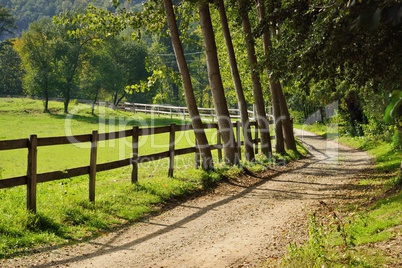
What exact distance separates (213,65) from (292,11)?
4.00m

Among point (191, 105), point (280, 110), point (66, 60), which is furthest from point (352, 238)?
point (66, 60)

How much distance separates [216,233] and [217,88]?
844 centimetres

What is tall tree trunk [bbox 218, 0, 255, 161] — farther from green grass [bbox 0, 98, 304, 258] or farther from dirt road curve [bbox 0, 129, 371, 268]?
dirt road curve [bbox 0, 129, 371, 268]

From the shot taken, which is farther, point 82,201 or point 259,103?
point 259,103

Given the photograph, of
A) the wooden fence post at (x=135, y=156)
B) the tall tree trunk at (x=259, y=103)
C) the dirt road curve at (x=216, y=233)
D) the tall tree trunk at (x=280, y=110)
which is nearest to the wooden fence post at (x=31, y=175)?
the dirt road curve at (x=216, y=233)

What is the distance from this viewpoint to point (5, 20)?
7731 centimetres

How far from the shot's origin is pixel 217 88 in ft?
55.5

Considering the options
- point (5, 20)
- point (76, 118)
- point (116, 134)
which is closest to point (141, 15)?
point (116, 134)

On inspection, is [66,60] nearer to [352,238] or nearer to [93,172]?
[93,172]

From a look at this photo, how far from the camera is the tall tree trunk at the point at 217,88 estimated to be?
16.3 meters

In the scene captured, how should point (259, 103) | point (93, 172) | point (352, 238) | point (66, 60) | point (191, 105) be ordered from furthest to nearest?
point (66, 60) → point (259, 103) → point (191, 105) → point (93, 172) → point (352, 238)

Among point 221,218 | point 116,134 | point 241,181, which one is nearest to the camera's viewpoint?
point 221,218

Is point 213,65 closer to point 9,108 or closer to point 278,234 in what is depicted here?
point 278,234

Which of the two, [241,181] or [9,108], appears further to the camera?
[9,108]
